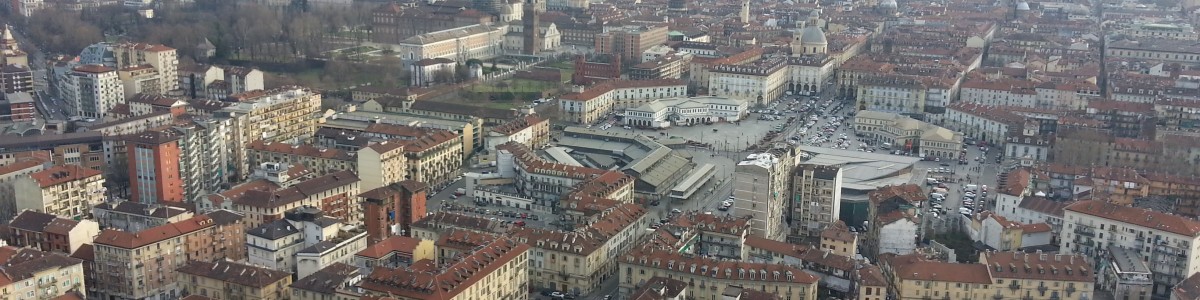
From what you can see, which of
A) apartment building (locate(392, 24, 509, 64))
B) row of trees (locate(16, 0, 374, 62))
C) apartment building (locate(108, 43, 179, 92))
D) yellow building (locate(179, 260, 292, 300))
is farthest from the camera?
row of trees (locate(16, 0, 374, 62))

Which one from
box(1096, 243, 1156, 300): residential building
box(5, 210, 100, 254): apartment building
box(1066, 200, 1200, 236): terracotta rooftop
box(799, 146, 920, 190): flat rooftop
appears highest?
box(1066, 200, 1200, 236): terracotta rooftop

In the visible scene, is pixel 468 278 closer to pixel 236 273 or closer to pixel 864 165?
pixel 236 273

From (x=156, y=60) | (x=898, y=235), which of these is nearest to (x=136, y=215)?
(x=898, y=235)

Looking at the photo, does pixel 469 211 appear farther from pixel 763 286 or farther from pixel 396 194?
pixel 763 286

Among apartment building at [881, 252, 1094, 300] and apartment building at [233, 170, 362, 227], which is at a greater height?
apartment building at [233, 170, 362, 227]

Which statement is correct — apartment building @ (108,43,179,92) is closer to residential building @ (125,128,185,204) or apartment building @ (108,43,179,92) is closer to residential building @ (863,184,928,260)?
residential building @ (125,128,185,204)

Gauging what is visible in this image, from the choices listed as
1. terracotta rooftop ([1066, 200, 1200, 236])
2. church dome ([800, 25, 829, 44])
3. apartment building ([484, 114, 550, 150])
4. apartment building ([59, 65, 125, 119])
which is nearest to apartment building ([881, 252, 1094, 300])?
terracotta rooftop ([1066, 200, 1200, 236])

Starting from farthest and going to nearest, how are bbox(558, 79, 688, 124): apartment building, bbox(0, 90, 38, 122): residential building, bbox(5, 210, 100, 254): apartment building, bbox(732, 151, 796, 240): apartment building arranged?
bbox(558, 79, 688, 124): apartment building, bbox(0, 90, 38, 122): residential building, bbox(732, 151, 796, 240): apartment building, bbox(5, 210, 100, 254): apartment building

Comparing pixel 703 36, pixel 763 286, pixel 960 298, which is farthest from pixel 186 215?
pixel 703 36
